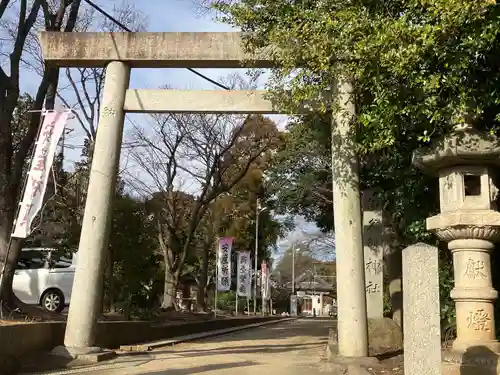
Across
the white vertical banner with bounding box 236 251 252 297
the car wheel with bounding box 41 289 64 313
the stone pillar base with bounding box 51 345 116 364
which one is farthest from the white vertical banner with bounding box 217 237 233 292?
the stone pillar base with bounding box 51 345 116 364

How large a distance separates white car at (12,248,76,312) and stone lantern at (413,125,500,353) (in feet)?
38.5

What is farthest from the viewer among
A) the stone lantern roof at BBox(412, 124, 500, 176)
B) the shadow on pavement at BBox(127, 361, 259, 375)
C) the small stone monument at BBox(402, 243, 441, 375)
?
the shadow on pavement at BBox(127, 361, 259, 375)

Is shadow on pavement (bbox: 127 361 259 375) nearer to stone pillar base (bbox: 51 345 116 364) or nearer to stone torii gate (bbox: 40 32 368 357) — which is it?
stone pillar base (bbox: 51 345 116 364)

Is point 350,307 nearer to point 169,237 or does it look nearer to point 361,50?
point 361,50

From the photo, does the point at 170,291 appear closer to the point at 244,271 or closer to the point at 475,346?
the point at 244,271

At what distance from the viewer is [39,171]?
9.12 m

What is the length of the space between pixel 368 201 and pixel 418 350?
736 cm

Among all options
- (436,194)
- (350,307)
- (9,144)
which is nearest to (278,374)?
(350,307)

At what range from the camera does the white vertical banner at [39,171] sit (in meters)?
8.80

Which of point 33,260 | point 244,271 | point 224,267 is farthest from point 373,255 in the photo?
point 244,271

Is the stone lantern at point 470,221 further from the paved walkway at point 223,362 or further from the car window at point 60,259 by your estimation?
the car window at point 60,259

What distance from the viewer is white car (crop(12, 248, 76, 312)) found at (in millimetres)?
16109

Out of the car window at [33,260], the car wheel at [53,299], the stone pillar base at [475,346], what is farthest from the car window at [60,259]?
the stone pillar base at [475,346]

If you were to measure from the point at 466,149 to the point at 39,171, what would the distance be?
22.0 feet
